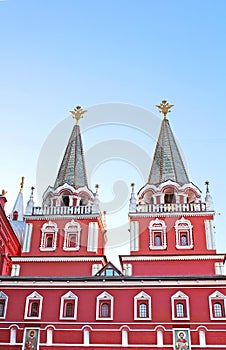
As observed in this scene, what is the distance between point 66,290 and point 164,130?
1911 cm

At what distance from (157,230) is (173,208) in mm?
2174

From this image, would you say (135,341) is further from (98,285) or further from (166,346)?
(98,285)

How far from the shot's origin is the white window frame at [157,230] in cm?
3284

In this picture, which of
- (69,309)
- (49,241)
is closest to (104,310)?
(69,309)

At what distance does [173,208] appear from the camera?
34438mm

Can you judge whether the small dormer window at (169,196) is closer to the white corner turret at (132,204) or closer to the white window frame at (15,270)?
the white corner turret at (132,204)

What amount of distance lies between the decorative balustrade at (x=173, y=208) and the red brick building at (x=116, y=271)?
0.25 feet

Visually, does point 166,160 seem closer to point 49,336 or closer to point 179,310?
point 179,310

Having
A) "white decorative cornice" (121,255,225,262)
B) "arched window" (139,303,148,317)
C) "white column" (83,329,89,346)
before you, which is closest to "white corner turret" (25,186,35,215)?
"white decorative cornice" (121,255,225,262)

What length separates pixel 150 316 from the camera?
2648cm

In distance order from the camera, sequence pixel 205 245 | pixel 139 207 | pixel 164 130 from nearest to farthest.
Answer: pixel 205 245 < pixel 139 207 < pixel 164 130

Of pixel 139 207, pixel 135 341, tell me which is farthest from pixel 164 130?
pixel 135 341

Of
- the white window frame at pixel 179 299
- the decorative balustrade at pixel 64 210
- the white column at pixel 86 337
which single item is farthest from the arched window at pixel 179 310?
the decorative balustrade at pixel 64 210

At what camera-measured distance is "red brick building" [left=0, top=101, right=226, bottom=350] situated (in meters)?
26.3
